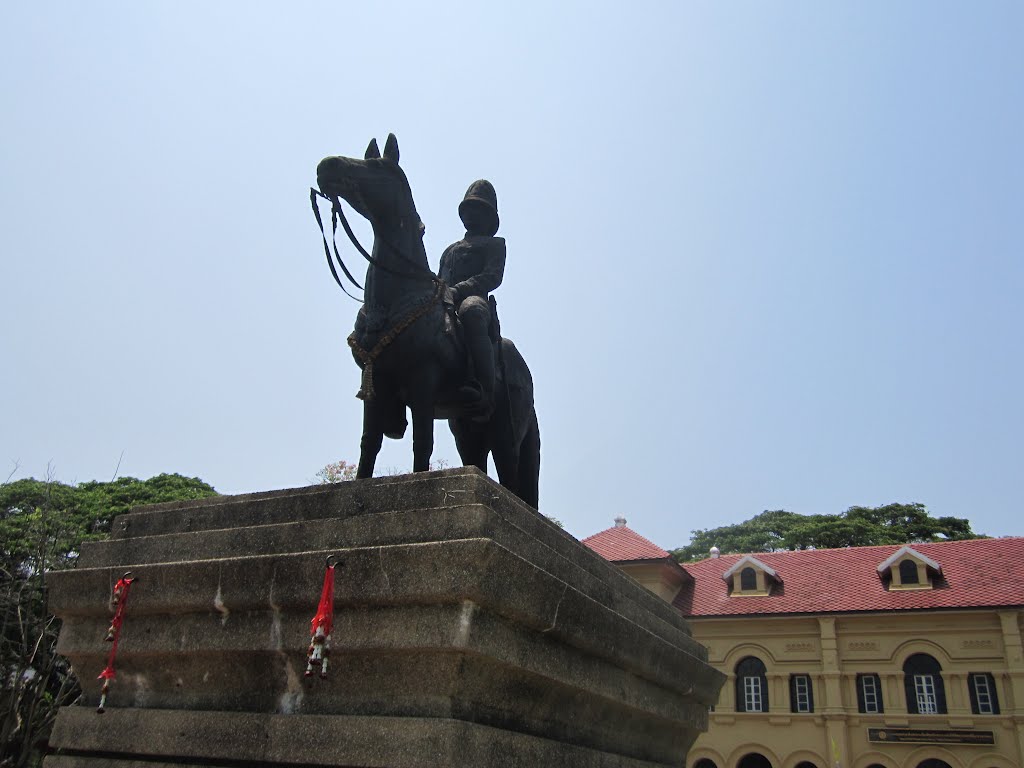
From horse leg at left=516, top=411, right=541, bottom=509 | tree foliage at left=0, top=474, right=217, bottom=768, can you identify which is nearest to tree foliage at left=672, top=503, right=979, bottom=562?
tree foliage at left=0, top=474, right=217, bottom=768

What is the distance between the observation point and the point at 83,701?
4.80 meters

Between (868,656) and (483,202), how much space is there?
28.6m

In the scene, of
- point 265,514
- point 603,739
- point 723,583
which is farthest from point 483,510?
point 723,583

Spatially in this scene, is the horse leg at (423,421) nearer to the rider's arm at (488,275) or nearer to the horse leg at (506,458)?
the rider's arm at (488,275)

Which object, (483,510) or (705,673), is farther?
(705,673)

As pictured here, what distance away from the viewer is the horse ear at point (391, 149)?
19.2 ft

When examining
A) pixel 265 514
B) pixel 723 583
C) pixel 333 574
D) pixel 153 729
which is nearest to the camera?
pixel 333 574

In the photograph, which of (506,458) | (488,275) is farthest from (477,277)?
(506,458)

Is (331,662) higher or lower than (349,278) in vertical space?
lower

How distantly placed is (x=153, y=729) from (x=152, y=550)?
3.47 feet

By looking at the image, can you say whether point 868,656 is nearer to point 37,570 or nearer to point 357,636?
point 37,570

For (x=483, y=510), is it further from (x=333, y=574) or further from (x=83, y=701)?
(x=83, y=701)

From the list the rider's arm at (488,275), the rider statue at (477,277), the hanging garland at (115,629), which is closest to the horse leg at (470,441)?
the rider statue at (477,277)

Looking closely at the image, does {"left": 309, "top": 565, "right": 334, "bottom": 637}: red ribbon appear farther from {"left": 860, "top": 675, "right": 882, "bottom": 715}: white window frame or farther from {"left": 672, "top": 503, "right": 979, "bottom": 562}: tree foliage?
{"left": 672, "top": 503, "right": 979, "bottom": 562}: tree foliage
